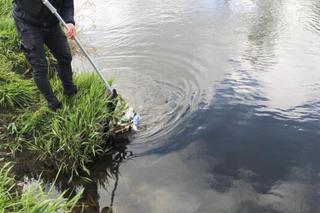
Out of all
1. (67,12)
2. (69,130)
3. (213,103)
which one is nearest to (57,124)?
(69,130)

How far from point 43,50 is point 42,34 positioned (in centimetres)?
18

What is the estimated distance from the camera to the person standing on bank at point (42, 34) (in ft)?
13.5

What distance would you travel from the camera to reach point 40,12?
4.12 m

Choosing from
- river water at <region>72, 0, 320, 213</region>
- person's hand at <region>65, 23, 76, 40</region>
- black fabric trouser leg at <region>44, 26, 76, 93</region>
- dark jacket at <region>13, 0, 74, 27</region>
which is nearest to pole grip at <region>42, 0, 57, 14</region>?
dark jacket at <region>13, 0, 74, 27</region>

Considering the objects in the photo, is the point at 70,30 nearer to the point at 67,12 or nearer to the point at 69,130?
the point at 67,12

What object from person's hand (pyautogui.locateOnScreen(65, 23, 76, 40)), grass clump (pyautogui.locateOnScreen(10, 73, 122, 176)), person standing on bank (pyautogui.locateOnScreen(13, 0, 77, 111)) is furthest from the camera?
grass clump (pyautogui.locateOnScreen(10, 73, 122, 176))

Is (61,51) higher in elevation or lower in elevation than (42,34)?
lower

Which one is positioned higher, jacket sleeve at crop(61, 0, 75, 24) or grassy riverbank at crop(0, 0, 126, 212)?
jacket sleeve at crop(61, 0, 75, 24)

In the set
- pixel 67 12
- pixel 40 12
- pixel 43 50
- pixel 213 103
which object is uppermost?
pixel 40 12

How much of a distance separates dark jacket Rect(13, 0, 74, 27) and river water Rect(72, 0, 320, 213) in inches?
Result: 70.3

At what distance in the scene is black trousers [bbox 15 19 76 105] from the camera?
422 cm

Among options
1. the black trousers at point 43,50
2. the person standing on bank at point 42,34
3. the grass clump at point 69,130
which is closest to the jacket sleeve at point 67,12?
the person standing on bank at point 42,34

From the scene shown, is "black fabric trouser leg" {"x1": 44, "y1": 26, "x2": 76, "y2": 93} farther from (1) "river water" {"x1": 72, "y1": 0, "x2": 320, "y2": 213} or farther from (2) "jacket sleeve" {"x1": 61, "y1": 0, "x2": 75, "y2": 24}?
(1) "river water" {"x1": 72, "y1": 0, "x2": 320, "y2": 213}

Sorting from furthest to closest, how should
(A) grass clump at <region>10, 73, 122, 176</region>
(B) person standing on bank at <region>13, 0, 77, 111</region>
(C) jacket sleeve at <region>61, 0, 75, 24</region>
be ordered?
(A) grass clump at <region>10, 73, 122, 176</region>
(C) jacket sleeve at <region>61, 0, 75, 24</region>
(B) person standing on bank at <region>13, 0, 77, 111</region>
